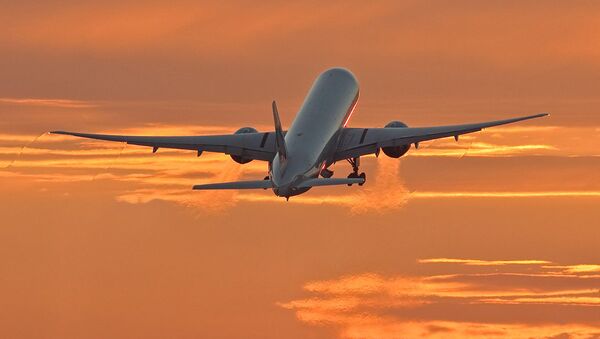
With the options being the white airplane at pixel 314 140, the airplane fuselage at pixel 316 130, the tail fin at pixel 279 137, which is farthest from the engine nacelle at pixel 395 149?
the tail fin at pixel 279 137

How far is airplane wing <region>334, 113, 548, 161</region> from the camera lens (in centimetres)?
12706

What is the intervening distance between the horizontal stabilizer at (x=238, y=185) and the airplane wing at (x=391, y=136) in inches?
594

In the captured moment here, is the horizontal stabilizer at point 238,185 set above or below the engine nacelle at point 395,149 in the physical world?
below

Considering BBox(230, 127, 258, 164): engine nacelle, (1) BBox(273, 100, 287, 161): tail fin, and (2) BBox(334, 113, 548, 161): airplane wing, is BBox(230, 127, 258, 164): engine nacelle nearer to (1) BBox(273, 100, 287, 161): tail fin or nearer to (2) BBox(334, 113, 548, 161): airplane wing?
(2) BBox(334, 113, 548, 161): airplane wing

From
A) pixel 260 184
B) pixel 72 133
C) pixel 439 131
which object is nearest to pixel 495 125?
pixel 439 131

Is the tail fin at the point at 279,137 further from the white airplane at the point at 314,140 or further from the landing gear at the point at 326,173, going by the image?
the landing gear at the point at 326,173

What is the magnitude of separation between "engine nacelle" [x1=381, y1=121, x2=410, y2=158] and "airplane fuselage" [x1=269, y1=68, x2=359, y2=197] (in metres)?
3.88

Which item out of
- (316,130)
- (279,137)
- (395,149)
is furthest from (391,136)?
(279,137)

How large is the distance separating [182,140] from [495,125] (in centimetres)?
2337

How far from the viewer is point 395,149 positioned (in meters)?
132

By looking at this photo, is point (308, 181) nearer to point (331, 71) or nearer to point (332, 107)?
point (332, 107)

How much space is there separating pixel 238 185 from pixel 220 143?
18656 mm

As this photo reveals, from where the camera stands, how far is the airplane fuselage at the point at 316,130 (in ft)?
380

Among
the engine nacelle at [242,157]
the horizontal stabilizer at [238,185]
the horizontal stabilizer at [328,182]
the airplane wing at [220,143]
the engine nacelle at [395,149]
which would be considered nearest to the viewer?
the horizontal stabilizer at [238,185]
